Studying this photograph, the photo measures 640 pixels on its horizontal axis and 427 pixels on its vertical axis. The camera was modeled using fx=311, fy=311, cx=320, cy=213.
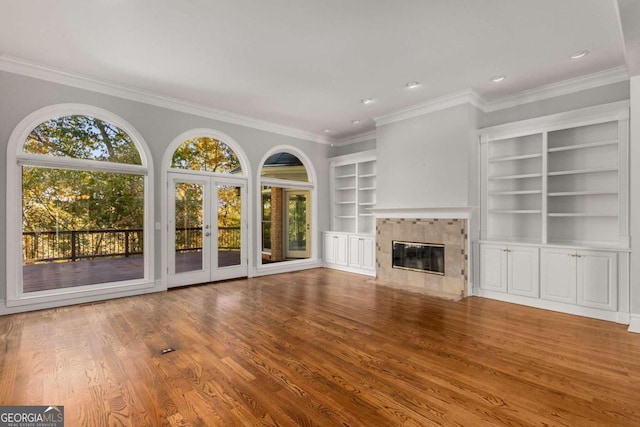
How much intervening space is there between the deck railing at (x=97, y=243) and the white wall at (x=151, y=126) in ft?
0.97

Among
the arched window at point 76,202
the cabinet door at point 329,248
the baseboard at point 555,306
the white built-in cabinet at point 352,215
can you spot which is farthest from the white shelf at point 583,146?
the arched window at point 76,202

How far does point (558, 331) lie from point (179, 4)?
16.9 feet

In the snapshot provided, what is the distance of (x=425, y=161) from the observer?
5.47 m

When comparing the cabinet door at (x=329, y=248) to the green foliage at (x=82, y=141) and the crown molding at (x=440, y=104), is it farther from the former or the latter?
the green foliage at (x=82, y=141)

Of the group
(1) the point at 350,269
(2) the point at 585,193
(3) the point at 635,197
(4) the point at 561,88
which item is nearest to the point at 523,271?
(2) the point at 585,193

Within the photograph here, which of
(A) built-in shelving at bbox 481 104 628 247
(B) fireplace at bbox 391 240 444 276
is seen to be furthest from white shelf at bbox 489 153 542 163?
(B) fireplace at bbox 391 240 444 276

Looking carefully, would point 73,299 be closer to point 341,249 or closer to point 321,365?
point 321,365

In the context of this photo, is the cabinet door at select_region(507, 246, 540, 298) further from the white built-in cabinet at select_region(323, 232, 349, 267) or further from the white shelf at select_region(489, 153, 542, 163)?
the white built-in cabinet at select_region(323, 232, 349, 267)

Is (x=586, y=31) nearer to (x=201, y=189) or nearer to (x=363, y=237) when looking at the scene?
(x=363, y=237)

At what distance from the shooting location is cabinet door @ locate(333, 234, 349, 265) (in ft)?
23.6

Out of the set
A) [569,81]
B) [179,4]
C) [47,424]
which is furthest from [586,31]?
[47,424]

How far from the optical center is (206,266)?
5805mm

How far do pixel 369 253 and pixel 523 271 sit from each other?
2.92 meters

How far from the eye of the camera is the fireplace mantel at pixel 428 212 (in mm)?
4957
